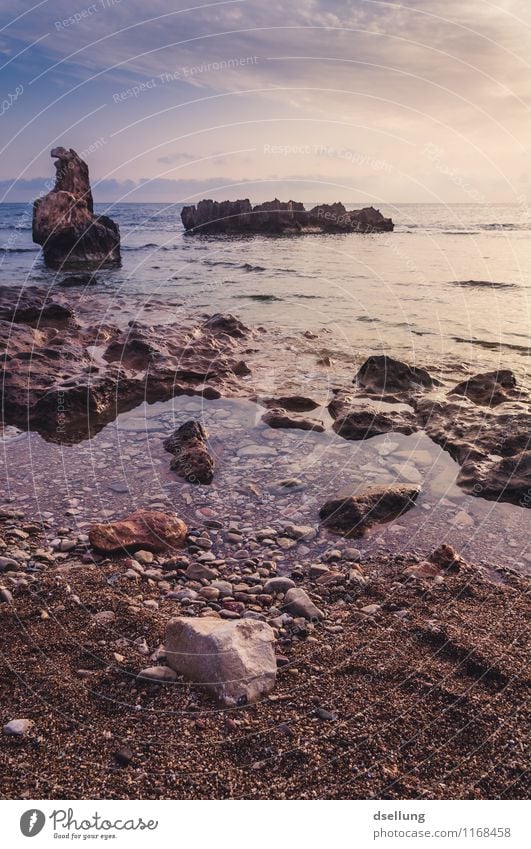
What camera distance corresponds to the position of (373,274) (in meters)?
30.0

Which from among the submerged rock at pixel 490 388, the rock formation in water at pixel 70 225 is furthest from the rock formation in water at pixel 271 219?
the submerged rock at pixel 490 388

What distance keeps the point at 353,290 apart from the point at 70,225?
22775 mm

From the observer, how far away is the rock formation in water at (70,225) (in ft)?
123

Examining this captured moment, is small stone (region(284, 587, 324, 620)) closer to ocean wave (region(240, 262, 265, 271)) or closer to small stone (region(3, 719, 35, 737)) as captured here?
small stone (region(3, 719, 35, 737))

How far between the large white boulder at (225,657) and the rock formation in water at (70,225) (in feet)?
117

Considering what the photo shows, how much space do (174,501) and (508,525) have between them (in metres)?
4.54

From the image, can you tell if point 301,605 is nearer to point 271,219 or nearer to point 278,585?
point 278,585

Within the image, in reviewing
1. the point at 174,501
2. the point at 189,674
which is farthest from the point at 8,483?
the point at 189,674

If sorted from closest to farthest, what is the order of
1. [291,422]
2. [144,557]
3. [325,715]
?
[325,715], [144,557], [291,422]

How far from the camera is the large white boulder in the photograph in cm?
439

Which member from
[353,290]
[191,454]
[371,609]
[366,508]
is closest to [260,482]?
[191,454]

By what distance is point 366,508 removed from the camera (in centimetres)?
753

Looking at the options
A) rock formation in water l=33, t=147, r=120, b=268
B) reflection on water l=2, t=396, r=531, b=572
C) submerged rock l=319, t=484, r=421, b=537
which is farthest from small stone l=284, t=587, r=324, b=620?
rock formation in water l=33, t=147, r=120, b=268

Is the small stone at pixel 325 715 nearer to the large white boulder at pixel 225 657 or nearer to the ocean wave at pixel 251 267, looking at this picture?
the large white boulder at pixel 225 657
